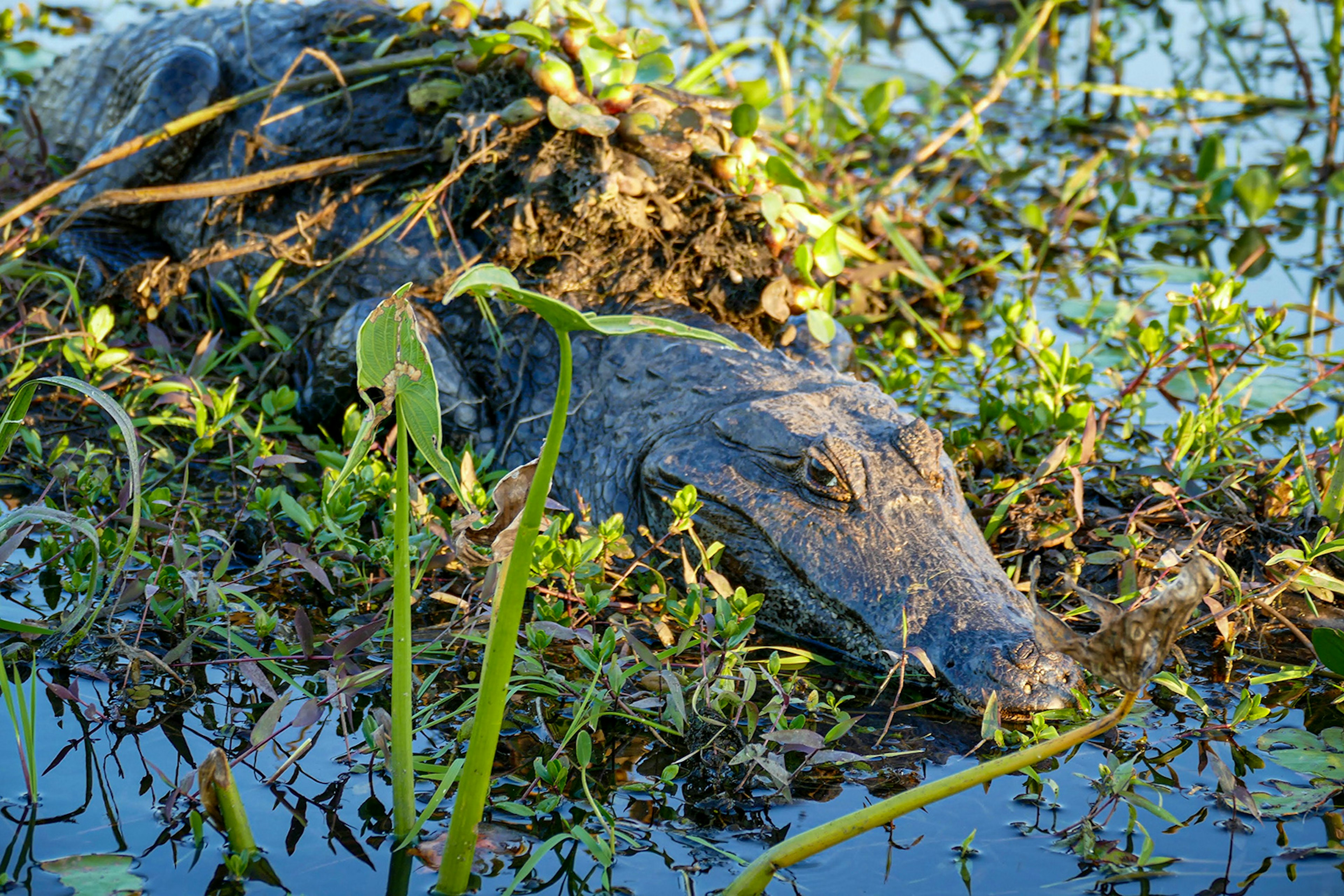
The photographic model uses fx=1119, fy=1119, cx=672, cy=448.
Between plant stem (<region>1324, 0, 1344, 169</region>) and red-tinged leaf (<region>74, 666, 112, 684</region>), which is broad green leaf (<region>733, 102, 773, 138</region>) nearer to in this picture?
red-tinged leaf (<region>74, 666, 112, 684</region>)

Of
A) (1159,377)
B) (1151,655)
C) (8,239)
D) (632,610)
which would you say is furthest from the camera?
(1159,377)

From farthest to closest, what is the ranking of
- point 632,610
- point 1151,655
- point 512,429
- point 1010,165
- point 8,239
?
point 1010,165 → point 8,239 → point 512,429 → point 632,610 → point 1151,655

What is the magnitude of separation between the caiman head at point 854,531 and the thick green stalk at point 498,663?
4.16 ft

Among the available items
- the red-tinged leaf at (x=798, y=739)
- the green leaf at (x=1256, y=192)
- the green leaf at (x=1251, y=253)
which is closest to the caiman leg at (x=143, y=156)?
the red-tinged leaf at (x=798, y=739)

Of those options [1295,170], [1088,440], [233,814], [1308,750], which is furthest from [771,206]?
[1295,170]

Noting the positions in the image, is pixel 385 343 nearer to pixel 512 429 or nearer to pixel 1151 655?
pixel 1151 655

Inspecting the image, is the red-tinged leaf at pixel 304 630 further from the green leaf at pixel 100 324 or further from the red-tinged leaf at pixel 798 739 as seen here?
the green leaf at pixel 100 324

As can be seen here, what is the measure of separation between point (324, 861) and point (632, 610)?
3.68ft

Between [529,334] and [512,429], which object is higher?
[529,334]

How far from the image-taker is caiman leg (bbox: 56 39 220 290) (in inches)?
183

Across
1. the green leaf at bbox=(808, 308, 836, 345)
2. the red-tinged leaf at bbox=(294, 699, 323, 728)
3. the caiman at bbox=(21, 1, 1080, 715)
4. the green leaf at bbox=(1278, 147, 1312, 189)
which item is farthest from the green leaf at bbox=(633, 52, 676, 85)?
the green leaf at bbox=(1278, 147, 1312, 189)

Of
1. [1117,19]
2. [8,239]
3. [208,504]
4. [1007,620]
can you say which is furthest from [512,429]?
[1117,19]

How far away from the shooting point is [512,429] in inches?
144

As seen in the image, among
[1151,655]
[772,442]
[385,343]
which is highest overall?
[385,343]
